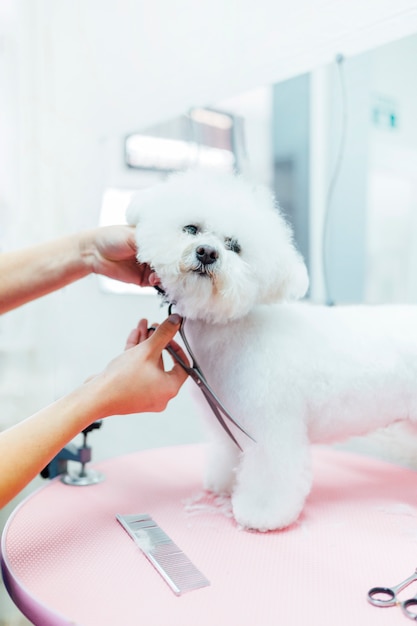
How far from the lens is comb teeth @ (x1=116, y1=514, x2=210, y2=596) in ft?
1.95

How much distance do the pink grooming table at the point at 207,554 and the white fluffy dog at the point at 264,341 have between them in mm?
67

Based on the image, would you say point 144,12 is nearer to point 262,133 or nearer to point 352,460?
point 352,460

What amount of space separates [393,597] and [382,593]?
0.02 metres

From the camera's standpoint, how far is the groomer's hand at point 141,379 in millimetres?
694

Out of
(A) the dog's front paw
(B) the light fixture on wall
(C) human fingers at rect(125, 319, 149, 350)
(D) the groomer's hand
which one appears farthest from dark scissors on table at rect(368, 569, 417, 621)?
(B) the light fixture on wall

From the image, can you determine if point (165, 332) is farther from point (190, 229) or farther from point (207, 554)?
point (207, 554)

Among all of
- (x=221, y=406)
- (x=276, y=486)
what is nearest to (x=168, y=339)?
(x=221, y=406)

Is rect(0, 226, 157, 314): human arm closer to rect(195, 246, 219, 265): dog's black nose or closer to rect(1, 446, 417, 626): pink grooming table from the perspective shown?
rect(195, 246, 219, 265): dog's black nose

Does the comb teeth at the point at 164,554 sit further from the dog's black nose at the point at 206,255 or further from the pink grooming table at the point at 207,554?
the dog's black nose at the point at 206,255

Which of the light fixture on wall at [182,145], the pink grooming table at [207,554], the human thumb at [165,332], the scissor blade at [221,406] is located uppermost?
the light fixture on wall at [182,145]

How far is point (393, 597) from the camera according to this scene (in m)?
0.56

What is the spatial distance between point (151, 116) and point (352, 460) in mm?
823

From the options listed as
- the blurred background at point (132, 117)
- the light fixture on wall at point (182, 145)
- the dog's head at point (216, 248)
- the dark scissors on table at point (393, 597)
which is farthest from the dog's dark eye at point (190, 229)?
the light fixture on wall at point (182, 145)

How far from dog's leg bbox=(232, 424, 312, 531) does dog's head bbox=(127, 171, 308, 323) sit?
0.63 ft
